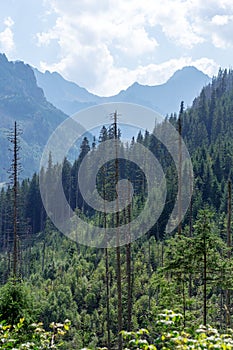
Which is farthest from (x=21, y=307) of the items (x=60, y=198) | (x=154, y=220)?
(x=60, y=198)

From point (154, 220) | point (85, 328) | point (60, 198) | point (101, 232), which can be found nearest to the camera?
point (85, 328)

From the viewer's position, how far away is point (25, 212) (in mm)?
73000

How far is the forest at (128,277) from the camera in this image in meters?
7.38

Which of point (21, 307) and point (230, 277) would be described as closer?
point (21, 307)

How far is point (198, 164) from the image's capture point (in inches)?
2040

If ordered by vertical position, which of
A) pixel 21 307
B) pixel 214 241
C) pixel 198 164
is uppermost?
pixel 198 164

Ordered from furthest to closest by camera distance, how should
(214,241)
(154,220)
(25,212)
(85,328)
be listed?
1. (25,212)
2. (154,220)
3. (85,328)
4. (214,241)

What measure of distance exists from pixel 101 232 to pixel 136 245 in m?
7.20

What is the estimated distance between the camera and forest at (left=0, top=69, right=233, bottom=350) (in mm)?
7379

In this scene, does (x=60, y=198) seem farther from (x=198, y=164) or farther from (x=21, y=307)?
(x=21, y=307)

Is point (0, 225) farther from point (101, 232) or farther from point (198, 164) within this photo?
point (198, 164)

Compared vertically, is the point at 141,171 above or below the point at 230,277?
above

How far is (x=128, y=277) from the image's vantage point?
23172 millimetres

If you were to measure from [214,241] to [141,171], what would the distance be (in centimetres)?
4700
